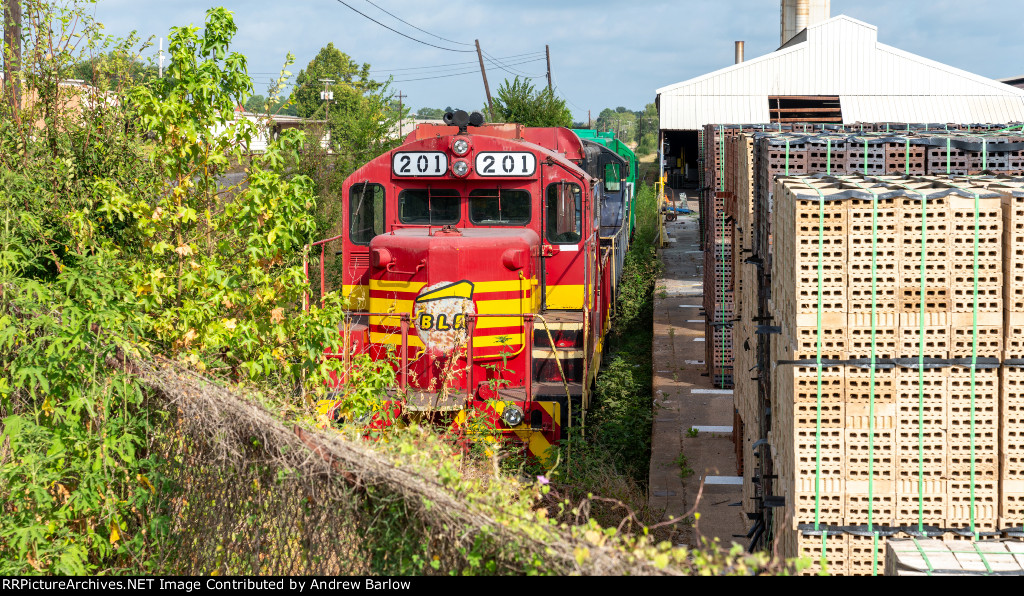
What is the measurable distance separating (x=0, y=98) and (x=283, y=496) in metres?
5.19

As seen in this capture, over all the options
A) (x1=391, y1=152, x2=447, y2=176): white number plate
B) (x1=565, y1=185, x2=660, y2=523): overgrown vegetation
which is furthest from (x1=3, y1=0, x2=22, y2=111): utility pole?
(x1=565, y1=185, x2=660, y2=523): overgrown vegetation

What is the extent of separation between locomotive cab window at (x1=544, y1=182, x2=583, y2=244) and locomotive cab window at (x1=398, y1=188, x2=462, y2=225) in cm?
94

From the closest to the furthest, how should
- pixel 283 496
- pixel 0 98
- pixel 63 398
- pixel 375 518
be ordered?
1. pixel 375 518
2. pixel 283 496
3. pixel 63 398
4. pixel 0 98

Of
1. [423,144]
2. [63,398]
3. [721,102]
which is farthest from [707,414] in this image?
[721,102]

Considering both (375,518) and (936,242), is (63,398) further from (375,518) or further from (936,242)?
(936,242)

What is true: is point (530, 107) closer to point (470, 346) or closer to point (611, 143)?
point (611, 143)

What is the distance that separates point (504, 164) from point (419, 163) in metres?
0.88

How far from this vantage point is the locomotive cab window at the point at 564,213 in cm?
907

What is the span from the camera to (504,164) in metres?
8.97

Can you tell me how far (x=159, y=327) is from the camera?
567cm

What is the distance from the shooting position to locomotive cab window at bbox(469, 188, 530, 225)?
9117 mm

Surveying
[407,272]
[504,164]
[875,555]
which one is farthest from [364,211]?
[875,555]

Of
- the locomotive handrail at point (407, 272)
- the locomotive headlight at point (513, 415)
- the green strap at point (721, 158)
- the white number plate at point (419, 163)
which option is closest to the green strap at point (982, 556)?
the locomotive headlight at point (513, 415)
